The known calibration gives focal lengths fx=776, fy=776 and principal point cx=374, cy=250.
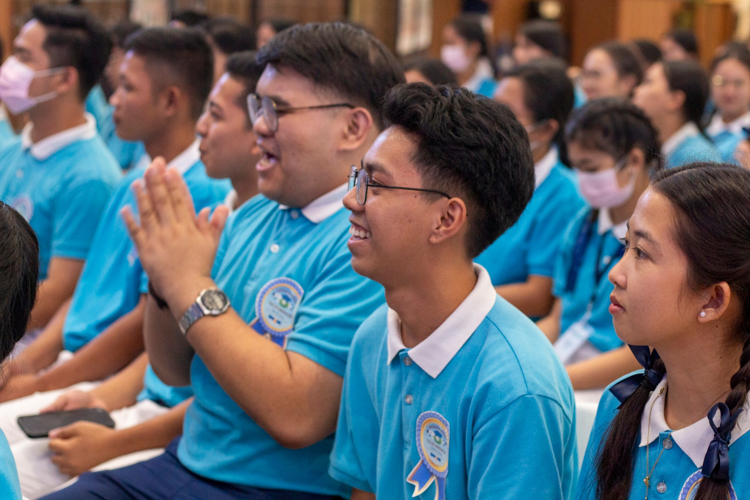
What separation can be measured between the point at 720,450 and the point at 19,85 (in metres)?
2.96

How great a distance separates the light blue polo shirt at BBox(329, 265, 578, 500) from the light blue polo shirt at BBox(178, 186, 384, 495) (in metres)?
0.08

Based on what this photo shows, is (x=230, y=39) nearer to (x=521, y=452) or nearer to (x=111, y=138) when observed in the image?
(x=111, y=138)

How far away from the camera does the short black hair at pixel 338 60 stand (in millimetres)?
1707

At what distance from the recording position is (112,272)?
2.53 m

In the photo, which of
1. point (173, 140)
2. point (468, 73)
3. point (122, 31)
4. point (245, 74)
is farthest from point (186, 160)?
point (468, 73)

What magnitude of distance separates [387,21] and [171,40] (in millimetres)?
6138

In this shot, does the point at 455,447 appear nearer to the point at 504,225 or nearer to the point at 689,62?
the point at 504,225

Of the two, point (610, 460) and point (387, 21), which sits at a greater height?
point (610, 460)

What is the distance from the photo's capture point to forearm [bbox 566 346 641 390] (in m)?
2.23

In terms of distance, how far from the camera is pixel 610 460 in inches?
46.7

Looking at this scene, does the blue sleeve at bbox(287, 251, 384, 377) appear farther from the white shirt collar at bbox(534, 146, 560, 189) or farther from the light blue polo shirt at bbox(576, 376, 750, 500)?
the white shirt collar at bbox(534, 146, 560, 189)

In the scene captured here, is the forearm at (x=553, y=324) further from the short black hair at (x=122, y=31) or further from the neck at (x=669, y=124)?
the short black hair at (x=122, y=31)

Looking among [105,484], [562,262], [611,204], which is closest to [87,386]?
[105,484]

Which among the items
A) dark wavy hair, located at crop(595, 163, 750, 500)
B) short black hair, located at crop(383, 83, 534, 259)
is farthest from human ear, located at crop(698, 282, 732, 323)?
short black hair, located at crop(383, 83, 534, 259)
